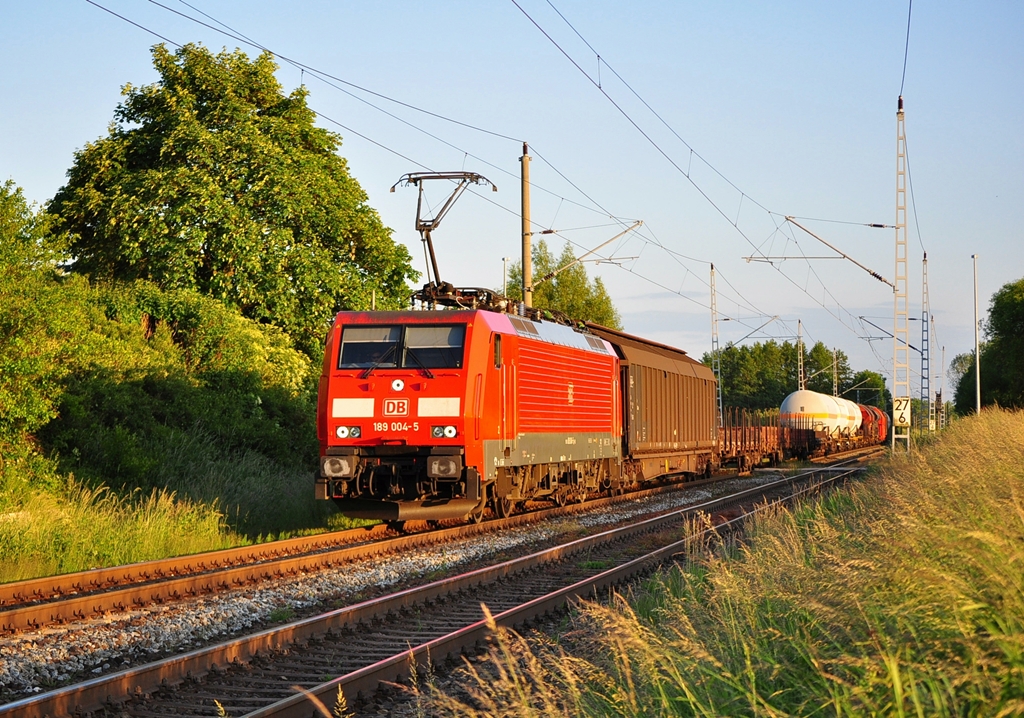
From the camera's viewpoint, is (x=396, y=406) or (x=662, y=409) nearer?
(x=396, y=406)

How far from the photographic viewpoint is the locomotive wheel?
18344 millimetres

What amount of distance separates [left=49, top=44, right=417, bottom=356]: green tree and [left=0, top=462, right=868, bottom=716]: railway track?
1652 centimetres

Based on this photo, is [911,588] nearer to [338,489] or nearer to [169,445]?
[338,489]

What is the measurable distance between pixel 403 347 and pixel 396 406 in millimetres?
921

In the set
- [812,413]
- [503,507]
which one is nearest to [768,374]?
[812,413]

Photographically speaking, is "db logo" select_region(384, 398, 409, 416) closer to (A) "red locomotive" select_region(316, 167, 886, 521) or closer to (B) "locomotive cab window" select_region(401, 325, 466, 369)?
(A) "red locomotive" select_region(316, 167, 886, 521)

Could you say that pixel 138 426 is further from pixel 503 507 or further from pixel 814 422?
pixel 814 422

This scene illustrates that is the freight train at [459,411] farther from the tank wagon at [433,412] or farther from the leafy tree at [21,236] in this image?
the leafy tree at [21,236]

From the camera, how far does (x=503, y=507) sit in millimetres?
18578

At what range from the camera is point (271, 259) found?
27766 millimetres

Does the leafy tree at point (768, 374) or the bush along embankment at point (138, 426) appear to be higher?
the leafy tree at point (768, 374)

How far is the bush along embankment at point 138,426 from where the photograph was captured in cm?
1423

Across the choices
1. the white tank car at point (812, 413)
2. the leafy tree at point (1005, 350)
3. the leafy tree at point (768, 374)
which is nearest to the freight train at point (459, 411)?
the white tank car at point (812, 413)

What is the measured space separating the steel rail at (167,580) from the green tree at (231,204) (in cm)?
1384
